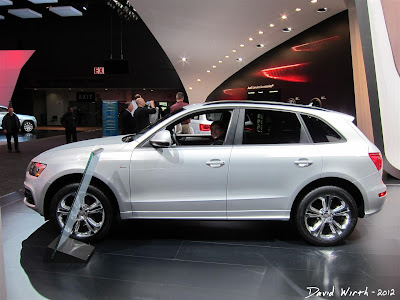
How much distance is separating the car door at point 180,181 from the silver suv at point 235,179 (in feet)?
0.04

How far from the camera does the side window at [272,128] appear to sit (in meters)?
4.24

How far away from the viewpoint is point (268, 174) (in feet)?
13.4

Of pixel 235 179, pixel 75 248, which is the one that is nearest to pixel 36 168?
pixel 75 248

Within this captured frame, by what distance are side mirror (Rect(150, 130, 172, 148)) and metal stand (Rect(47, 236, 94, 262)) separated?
1389 mm

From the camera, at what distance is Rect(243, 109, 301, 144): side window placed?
167 inches

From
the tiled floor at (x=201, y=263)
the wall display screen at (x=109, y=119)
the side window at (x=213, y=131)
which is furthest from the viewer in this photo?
the wall display screen at (x=109, y=119)

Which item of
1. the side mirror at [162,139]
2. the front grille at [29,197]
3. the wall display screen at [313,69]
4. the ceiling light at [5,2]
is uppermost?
the ceiling light at [5,2]

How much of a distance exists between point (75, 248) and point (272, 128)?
8.69 feet

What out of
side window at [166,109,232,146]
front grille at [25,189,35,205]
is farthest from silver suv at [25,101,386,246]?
side window at [166,109,232,146]

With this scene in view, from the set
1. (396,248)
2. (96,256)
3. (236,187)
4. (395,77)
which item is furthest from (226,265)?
(395,77)

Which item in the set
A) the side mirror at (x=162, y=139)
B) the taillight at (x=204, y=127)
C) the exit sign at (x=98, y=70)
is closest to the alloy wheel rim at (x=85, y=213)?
the side mirror at (x=162, y=139)

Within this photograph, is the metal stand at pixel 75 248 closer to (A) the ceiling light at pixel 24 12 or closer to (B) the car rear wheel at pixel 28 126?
(B) the car rear wheel at pixel 28 126

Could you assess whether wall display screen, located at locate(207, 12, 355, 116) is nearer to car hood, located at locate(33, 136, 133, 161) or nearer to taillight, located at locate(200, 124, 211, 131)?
taillight, located at locate(200, 124, 211, 131)

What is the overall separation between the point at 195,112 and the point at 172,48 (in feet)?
45.0
